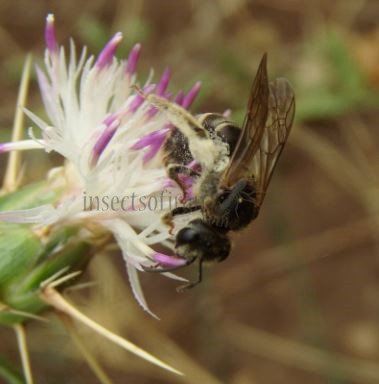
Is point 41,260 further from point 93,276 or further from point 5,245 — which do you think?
point 93,276

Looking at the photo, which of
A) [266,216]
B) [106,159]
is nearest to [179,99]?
[106,159]

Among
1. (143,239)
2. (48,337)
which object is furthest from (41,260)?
(48,337)

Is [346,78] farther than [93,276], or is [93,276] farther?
[346,78]

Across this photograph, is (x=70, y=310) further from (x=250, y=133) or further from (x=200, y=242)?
(x=250, y=133)

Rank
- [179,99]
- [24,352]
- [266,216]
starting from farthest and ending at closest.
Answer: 1. [266,216]
2. [179,99]
3. [24,352]

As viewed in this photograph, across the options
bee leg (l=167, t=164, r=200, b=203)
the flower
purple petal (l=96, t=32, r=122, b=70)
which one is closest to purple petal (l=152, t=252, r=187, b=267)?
the flower

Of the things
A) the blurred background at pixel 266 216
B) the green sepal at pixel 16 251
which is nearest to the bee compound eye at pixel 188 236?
the green sepal at pixel 16 251

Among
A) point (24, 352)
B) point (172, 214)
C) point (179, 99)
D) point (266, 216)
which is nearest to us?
point (24, 352)
